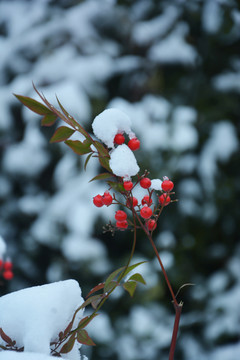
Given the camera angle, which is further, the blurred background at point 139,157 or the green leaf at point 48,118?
the blurred background at point 139,157

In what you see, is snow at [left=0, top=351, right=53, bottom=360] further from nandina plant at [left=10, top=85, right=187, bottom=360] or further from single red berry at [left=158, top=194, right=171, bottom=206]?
single red berry at [left=158, top=194, right=171, bottom=206]

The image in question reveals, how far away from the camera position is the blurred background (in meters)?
1.40

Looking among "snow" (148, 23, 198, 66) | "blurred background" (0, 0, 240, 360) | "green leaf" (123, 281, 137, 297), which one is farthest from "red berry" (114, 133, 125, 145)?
"snow" (148, 23, 198, 66)

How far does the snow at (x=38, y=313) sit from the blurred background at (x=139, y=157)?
1.04 metres

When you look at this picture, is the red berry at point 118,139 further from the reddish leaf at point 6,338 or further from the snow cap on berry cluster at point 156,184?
the reddish leaf at point 6,338

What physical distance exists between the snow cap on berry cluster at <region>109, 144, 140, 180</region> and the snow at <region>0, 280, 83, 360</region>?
113 mm

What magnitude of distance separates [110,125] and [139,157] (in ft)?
3.62

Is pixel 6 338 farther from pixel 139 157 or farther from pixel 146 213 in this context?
pixel 139 157

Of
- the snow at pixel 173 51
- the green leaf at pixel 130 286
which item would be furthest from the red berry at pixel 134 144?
the snow at pixel 173 51

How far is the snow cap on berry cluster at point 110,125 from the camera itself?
0.30 m

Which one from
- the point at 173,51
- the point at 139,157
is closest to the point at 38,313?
the point at 139,157

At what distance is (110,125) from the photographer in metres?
0.30

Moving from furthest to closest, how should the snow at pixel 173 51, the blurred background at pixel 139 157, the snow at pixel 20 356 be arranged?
the snow at pixel 173 51
the blurred background at pixel 139 157
the snow at pixel 20 356

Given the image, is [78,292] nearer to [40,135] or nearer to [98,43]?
[40,135]
